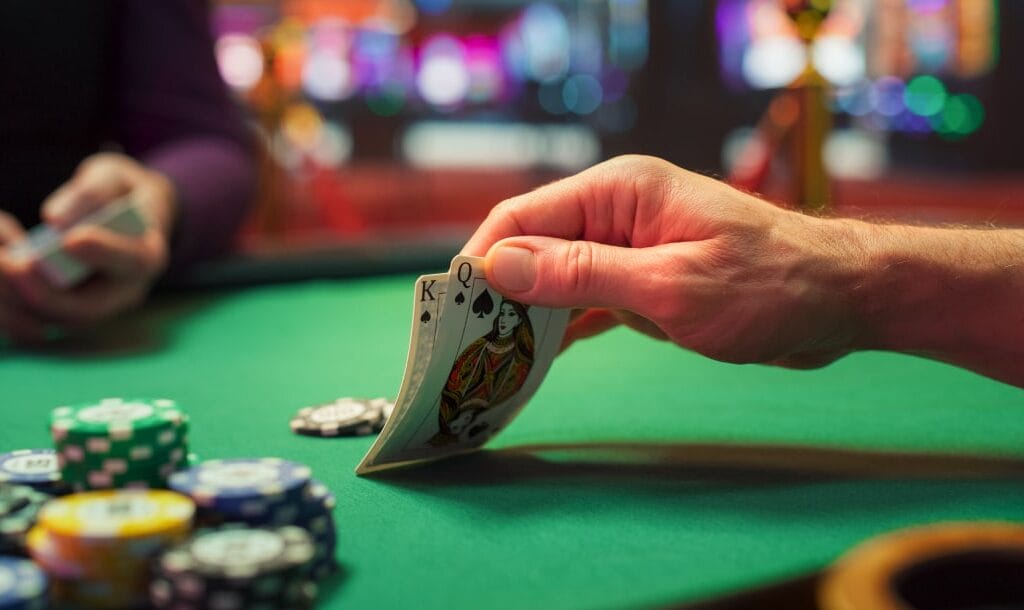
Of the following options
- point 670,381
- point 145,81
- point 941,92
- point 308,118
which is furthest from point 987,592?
point 308,118

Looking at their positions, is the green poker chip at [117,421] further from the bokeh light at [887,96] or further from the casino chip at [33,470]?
the bokeh light at [887,96]

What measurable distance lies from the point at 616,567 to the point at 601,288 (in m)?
0.36

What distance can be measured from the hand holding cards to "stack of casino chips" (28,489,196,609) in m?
1.27

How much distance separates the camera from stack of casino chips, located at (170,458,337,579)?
34.4 inches

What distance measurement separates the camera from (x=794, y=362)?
134 centimetres

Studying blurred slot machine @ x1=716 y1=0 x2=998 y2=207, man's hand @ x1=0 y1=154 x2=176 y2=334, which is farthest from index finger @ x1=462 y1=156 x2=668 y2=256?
blurred slot machine @ x1=716 y1=0 x2=998 y2=207

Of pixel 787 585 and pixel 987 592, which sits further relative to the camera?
pixel 787 585

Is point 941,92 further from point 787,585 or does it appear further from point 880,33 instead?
point 787,585

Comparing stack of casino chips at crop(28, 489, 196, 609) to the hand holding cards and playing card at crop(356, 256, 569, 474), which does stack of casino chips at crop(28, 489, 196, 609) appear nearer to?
playing card at crop(356, 256, 569, 474)

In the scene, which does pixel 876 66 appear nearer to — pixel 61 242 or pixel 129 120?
pixel 129 120

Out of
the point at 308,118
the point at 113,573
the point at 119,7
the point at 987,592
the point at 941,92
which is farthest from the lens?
the point at 308,118

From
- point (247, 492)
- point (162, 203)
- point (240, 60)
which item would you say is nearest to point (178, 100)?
point (162, 203)

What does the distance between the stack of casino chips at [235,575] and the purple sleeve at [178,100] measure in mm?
2186

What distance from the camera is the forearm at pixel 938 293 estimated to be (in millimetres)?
1251
